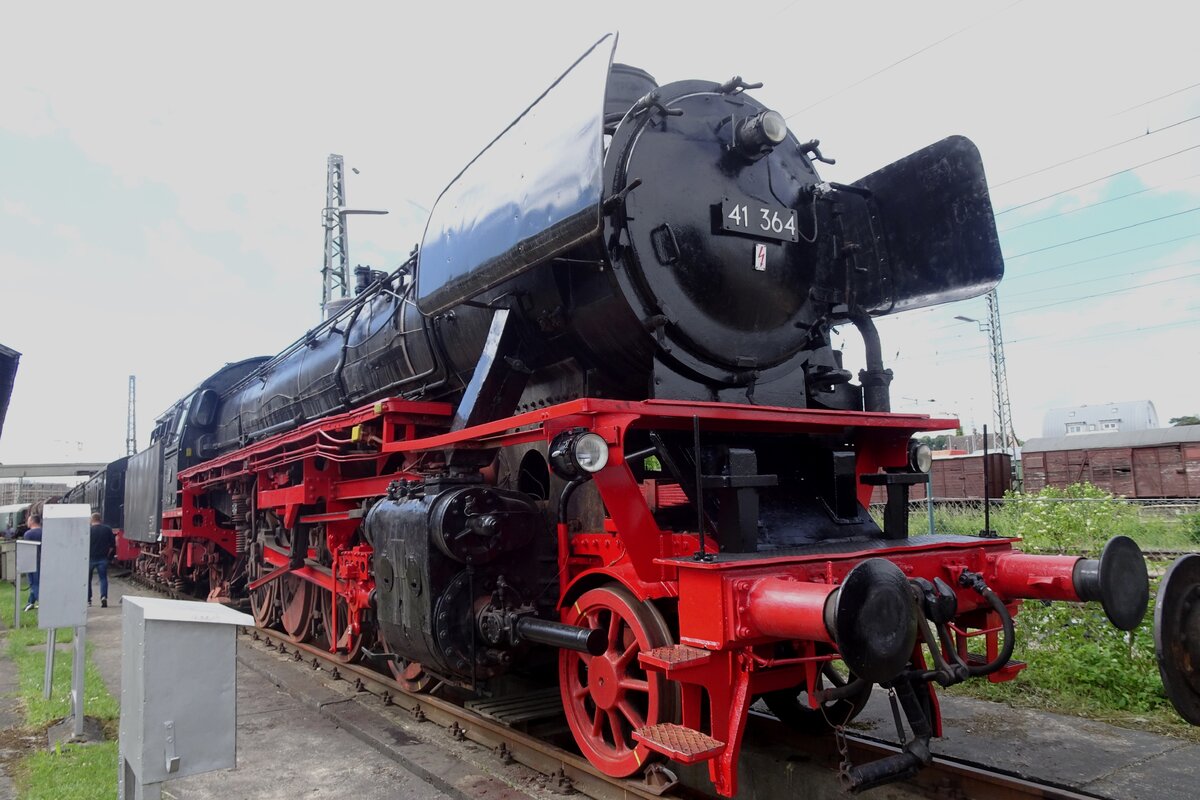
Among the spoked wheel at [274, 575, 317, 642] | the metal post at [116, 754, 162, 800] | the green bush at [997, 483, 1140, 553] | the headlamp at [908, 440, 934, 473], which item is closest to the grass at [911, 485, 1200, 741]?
the green bush at [997, 483, 1140, 553]

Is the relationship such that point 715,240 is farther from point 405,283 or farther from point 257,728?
point 257,728

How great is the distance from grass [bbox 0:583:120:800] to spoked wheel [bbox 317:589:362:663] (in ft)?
5.44

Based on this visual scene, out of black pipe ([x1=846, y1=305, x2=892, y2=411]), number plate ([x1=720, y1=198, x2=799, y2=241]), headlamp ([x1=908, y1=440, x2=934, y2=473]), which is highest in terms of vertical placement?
number plate ([x1=720, y1=198, x2=799, y2=241])

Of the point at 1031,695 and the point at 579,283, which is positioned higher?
the point at 579,283

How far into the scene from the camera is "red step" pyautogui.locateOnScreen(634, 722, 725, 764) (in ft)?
9.52

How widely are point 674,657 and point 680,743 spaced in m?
0.31

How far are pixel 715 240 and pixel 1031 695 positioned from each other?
4.11m

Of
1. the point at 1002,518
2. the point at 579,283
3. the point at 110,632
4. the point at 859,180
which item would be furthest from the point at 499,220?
the point at 1002,518

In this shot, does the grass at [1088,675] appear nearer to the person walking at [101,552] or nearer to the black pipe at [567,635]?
the black pipe at [567,635]

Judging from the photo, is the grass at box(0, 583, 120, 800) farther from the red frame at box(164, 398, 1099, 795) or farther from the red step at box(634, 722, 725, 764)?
the red step at box(634, 722, 725, 764)

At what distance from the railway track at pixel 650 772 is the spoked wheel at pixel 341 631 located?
0.77 metres

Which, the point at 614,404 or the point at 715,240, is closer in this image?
the point at 614,404

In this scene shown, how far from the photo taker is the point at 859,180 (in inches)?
202

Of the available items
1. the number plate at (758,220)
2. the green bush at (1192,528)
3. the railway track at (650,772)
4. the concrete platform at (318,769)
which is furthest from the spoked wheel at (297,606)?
the green bush at (1192,528)
